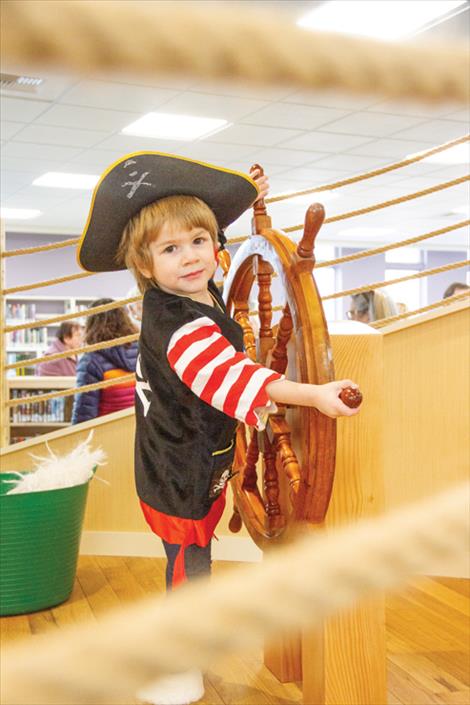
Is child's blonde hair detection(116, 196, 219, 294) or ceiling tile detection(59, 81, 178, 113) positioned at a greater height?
ceiling tile detection(59, 81, 178, 113)

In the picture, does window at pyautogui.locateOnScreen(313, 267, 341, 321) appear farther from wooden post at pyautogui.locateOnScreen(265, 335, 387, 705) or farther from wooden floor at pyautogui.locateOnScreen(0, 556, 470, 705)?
wooden post at pyautogui.locateOnScreen(265, 335, 387, 705)

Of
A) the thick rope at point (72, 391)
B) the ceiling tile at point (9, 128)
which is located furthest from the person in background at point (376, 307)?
the ceiling tile at point (9, 128)

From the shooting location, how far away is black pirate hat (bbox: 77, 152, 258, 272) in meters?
1.38

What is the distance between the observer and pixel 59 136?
6.33m

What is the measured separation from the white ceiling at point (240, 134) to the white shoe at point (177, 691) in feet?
Result: 9.76

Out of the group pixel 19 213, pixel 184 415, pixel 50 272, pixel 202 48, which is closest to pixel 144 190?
pixel 184 415

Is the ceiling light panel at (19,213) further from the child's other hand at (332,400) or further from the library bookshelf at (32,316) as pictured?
the child's other hand at (332,400)

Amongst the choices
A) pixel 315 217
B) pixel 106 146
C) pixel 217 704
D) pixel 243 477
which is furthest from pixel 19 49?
pixel 106 146

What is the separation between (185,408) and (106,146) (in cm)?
560

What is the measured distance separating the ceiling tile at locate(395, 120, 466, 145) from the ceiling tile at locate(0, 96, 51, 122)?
2800mm

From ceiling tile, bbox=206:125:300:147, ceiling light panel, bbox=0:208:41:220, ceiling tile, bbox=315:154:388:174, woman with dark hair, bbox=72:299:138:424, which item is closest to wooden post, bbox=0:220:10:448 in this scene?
woman with dark hair, bbox=72:299:138:424

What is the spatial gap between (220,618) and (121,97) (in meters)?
5.40

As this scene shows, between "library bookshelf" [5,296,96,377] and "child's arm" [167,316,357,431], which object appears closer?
"child's arm" [167,316,357,431]

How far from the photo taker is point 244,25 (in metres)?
0.23
